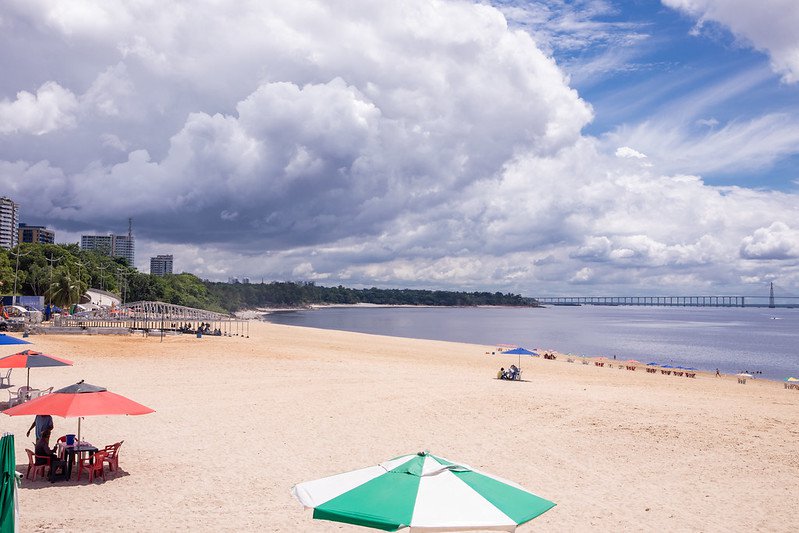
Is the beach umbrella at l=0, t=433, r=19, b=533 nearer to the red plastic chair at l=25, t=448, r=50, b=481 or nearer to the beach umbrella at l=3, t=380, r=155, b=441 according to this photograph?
the beach umbrella at l=3, t=380, r=155, b=441

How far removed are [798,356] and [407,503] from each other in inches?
3101

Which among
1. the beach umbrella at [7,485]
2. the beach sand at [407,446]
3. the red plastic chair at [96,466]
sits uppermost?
the beach umbrella at [7,485]

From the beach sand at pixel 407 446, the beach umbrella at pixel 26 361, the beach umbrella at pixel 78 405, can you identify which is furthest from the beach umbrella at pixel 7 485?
the beach umbrella at pixel 26 361

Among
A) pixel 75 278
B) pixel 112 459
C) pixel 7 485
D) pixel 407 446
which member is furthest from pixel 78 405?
pixel 75 278

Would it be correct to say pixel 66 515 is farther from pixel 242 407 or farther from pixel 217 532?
pixel 242 407

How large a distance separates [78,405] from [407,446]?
23.9 ft

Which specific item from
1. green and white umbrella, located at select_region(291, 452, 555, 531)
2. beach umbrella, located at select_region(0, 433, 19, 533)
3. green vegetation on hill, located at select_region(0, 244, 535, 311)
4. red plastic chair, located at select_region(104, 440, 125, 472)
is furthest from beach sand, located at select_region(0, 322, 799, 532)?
green vegetation on hill, located at select_region(0, 244, 535, 311)

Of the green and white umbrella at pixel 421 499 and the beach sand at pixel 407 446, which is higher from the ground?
the green and white umbrella at pixel 421 499

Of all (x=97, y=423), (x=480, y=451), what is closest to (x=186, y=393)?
(x=97, y=423)

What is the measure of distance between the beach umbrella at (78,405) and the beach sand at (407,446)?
141 centimetres

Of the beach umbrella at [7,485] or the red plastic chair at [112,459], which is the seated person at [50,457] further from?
the beach umbrella at [7,485]

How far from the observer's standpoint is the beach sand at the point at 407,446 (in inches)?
408

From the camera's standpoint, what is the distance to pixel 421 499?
19.1 feet

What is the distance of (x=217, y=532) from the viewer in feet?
30.2
